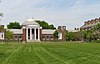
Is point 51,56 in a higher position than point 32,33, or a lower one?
lower

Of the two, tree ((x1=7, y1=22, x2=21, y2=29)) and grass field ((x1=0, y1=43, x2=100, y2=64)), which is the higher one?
tree ((x1=7, y1=22, x2=21, y2=29))

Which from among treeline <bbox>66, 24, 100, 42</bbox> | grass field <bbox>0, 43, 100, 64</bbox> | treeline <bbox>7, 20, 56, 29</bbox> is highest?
treeline <bbox>7, 20, 56, 29</bbox>

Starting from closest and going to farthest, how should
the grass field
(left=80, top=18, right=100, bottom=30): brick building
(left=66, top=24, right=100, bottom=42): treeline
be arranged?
the grass field → (left=66, top=24, right=100, bottom=42): treeline → (left=80, top=18, right=100, bottom=30): brick building

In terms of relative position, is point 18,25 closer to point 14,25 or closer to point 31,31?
point 14,25

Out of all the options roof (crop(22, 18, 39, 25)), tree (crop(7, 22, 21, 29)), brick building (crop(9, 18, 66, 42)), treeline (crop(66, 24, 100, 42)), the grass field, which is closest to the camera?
the grass field

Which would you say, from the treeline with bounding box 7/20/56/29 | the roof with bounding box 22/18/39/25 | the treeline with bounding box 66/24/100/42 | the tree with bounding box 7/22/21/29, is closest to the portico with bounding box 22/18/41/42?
the roof with bounding box 22/18/39/25

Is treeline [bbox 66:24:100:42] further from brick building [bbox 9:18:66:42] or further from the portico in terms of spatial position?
the portico

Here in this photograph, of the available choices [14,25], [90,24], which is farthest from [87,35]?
[14,25]

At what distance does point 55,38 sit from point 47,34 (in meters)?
5.69

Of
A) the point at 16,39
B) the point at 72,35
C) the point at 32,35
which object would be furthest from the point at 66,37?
the point at 16,39

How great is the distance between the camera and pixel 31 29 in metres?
148

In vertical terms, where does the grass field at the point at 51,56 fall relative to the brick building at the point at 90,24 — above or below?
below

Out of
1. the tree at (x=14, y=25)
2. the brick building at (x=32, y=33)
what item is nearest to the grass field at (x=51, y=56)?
the brick building at (x=32, y=33)

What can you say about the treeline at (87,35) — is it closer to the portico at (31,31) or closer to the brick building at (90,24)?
the portico at (31,31)
